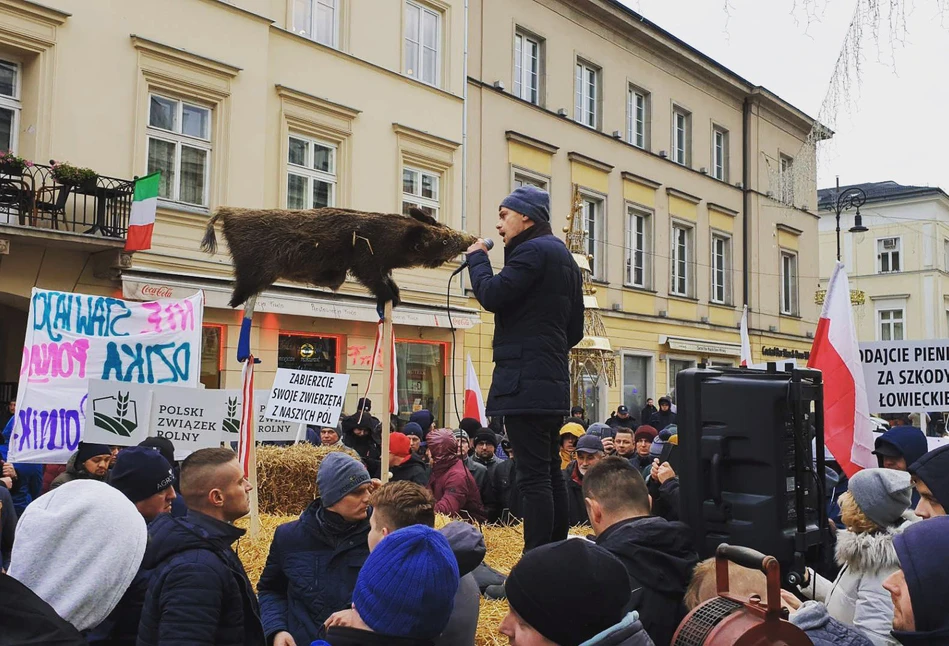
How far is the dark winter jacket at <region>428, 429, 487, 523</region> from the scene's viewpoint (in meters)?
8.20

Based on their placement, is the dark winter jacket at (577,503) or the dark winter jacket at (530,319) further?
the dark winter jacket at (577,503)

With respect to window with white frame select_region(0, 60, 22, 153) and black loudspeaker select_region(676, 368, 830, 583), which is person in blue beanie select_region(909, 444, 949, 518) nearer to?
black loudspeaker select_region(676, 368, 830, 583)

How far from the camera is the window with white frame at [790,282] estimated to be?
35.0m

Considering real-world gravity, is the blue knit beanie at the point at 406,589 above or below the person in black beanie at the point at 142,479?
below

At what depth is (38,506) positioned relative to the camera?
115 inches

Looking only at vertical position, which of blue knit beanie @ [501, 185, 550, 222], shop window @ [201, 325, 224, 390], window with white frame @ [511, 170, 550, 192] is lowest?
shop window @ [201, 325, 224, 390]

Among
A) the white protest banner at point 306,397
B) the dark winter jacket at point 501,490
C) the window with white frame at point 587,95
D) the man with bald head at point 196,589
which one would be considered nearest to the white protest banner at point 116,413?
the white protest banner at point 306,397

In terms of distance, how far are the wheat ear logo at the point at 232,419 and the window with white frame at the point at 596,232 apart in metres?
17.3

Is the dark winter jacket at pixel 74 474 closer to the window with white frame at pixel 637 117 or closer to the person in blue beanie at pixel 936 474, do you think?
the person in blue beanie at pixel 936 474

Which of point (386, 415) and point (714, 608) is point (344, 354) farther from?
point (714, 608)

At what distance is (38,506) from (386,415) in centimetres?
376

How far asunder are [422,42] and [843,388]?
15.9m

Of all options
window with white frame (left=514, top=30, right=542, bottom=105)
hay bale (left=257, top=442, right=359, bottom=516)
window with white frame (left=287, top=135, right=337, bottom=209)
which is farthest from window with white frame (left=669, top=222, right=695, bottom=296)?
hay bale (left=257, top=442, right=359, bottom=516)

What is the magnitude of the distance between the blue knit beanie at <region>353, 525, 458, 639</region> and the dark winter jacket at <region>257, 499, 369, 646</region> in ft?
4.57
